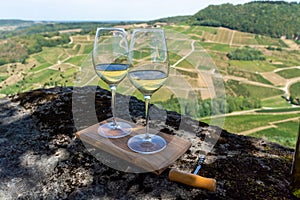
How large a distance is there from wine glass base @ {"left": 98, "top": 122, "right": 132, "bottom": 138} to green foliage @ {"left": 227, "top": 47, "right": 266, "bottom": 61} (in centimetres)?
4572

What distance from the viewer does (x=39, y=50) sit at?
40.3m

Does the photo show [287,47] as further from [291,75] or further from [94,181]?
[94,181]

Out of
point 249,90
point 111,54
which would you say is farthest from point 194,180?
point 249,90

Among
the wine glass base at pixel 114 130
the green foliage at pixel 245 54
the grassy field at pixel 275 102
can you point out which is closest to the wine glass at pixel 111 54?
the wine glass base at pixel 114 130

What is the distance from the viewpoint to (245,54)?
45.3 m

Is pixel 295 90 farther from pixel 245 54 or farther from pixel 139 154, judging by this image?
pixel 139 154

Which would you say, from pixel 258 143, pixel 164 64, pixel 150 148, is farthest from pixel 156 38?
pixel 258 143

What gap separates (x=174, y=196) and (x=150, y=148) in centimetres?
37

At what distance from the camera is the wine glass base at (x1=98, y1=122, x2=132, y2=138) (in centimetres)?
141

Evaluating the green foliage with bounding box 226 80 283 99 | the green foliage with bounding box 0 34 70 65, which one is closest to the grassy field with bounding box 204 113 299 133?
the green foliage with bounding box 226 80 283 99

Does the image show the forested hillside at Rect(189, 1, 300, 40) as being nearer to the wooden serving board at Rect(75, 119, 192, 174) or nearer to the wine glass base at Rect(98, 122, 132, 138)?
the wine glass base at Rect(98, 122, 132, 138)

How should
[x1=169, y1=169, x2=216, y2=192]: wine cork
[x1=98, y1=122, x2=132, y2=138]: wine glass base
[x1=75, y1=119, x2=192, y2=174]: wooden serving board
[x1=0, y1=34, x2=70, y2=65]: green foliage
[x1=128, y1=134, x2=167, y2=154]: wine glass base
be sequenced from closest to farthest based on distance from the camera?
[x1=169, y1=169, x2=216, y2=192]: wine cork
[x1=75, y1=119, x2=192, y2=174]: wooden serving board
[x1=128, y1=134, x2=167, y2=154]: wine glass base
[x1=98, y1=122, x2=132, y2=138]: wine glass base
[x1=0, y1=34, x2=70, y2=65]: green foliage

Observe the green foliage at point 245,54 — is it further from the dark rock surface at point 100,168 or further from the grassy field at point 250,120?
the dark rock surface at point 100,168

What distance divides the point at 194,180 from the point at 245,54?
48.2 metres
